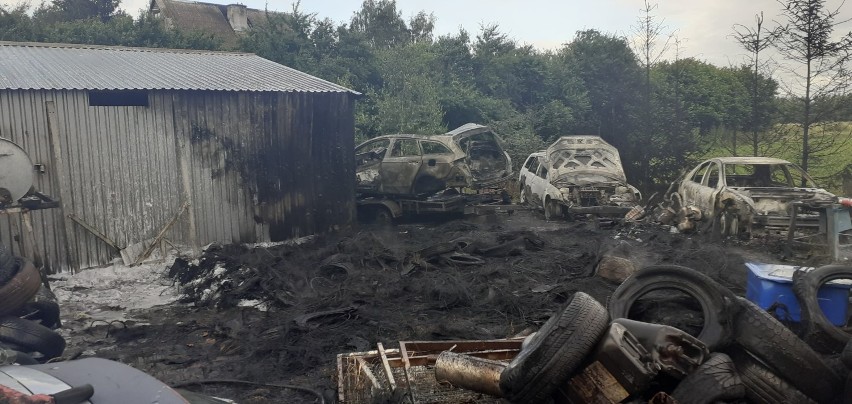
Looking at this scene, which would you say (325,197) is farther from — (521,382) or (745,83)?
(745,83)

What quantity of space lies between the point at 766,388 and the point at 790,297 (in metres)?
1.58

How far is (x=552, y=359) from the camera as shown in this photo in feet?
11.7

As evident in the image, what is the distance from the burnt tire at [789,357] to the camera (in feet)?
12.0

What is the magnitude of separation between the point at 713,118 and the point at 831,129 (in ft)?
20.9

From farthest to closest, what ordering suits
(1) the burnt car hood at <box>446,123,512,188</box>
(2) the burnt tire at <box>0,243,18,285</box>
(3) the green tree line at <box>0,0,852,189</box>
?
(3) the green tree line at <box>0,0,852,189</box>, (1) the burnt car hood at <box>446,123,512,188</box>, (2) the burnt tire at <box>0,243,18,285</box>

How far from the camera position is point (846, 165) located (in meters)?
14.7

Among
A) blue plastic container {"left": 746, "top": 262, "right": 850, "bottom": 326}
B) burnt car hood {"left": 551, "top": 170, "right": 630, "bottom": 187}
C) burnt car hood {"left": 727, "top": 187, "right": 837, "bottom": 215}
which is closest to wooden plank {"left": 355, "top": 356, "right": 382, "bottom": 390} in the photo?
blue plastic container {"left": 746, "top": 262, "right": 850, "bottom": 326}

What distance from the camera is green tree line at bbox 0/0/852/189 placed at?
17.8m

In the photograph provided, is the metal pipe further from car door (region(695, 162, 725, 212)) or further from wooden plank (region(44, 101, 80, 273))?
car door (region(695, 162, 725, 212))

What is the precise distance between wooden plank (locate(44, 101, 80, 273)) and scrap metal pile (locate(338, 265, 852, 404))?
730 centimetres

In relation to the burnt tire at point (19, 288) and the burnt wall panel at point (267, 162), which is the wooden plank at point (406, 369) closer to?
the burnt tire at point (19, 288)

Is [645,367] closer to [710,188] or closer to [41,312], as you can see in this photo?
[41,312]

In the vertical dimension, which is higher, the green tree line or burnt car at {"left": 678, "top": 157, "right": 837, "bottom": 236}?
the green tree line

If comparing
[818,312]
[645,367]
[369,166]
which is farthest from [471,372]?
[369,166]
